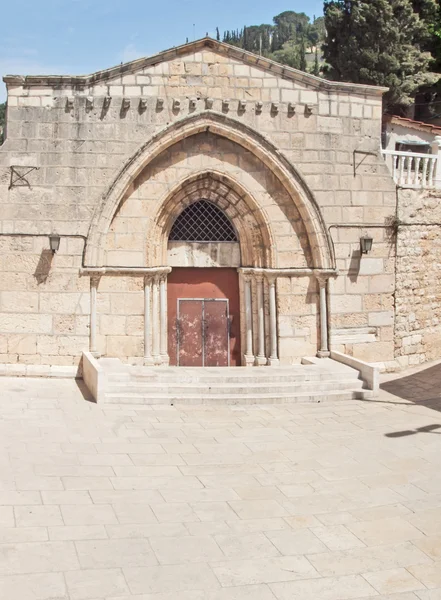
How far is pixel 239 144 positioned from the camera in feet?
44.6

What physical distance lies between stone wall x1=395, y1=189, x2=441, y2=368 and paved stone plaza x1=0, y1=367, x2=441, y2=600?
3039mm

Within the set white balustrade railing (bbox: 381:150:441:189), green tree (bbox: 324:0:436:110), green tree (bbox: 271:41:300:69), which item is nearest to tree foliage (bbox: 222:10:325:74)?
green tree (bbox: 271:41:300:69)

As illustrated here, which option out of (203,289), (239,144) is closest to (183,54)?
(239,144)

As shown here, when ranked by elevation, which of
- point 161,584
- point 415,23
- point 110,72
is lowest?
point 161,584

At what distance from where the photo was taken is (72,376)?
42.8ft

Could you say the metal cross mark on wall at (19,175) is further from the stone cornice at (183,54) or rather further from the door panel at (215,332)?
the door panel at (215,332)

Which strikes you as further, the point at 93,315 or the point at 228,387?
the point at 93,315

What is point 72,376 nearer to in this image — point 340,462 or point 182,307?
point 182,307

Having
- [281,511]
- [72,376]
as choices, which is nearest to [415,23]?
[72,376]

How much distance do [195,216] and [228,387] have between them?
379 cm

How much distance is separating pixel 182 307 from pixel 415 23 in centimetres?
1477

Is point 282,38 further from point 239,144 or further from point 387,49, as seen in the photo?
point 239,144

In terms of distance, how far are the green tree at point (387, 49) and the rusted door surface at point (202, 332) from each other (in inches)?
495

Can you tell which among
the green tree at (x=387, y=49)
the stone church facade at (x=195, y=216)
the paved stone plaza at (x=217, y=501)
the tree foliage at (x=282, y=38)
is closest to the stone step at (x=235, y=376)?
the paved stone plaza at (x=217, y=501)
